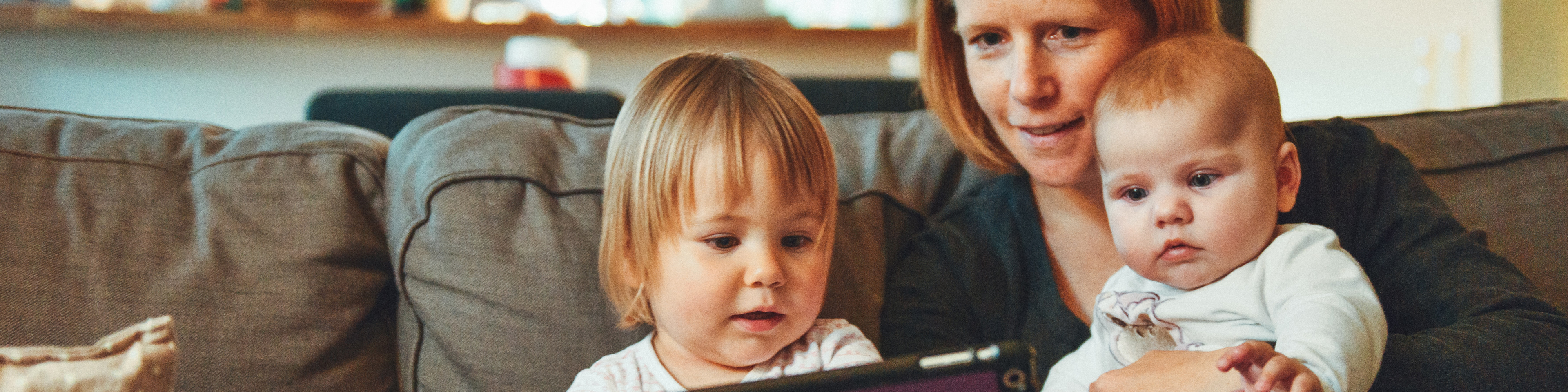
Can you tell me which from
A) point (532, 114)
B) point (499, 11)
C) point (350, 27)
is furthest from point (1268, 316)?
point (350, 27)

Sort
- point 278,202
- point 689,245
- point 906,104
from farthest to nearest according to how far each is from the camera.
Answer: point 906,104
point 278,202
point 689,245

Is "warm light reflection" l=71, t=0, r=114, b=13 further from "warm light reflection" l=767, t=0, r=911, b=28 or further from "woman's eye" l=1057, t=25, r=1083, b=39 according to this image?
"woman's eye" l=1057, t=25, r=1083, b=39

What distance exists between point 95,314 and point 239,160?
0.22 metres

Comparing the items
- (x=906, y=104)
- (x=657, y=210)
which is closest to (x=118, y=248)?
(x=657, y=210)

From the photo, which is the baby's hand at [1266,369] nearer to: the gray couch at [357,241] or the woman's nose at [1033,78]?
the woman's nose at [1033,78]

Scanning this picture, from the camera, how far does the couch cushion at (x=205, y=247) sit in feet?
3.09

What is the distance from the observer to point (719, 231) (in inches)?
34.6

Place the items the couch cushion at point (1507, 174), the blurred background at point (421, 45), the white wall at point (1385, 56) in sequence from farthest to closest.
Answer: the blurred background at point (421, 45)
the white wall at point (1385, 56)
the couch cushion at point (1507, 174)

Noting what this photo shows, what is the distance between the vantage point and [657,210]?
906 millimetres

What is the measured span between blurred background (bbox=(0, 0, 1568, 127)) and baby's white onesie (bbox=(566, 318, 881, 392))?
2.28m

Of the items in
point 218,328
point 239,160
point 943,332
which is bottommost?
point 943,332

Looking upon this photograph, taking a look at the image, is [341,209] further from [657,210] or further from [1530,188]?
[1530,188]

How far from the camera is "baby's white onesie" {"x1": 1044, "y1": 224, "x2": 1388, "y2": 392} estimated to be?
2.34ft

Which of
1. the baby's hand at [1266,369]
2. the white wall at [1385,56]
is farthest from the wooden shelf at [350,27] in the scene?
the baby's hand at [1266,369]
